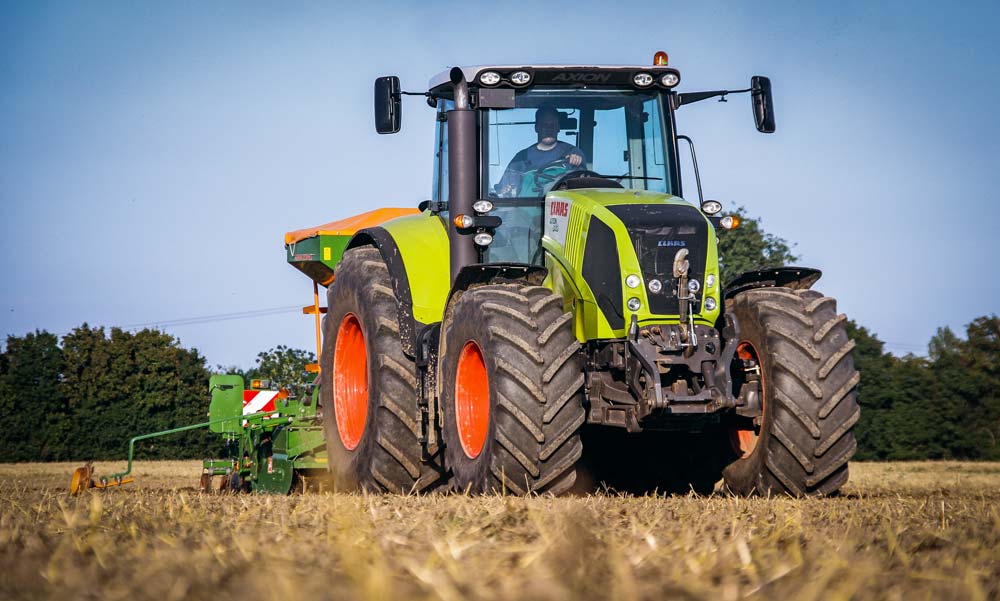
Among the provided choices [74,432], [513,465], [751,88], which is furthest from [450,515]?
[74,432]

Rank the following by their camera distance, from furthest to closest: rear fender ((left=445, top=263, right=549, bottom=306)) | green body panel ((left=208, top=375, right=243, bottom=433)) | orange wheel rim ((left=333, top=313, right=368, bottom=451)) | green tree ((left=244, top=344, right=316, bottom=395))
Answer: green tree ((left=244, top=344, right=316, bottom=395)), green body panel ((left=208, top=375, right=243, bottom=433)), orange wheel rim ((left=333, top=313, right=368, bottom=451)), rear fender ((left=445, top=263, right=549, bottom=306))

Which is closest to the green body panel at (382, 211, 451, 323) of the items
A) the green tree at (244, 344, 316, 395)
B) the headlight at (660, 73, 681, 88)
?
the headlight at (660, 73, 681, 88)

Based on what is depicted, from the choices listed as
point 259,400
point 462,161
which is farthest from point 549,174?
point 259,400

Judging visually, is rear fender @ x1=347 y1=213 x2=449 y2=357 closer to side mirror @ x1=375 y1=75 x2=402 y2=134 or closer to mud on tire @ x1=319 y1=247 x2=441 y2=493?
mud on tire @ x1=319 y1=247 x2=441 y2=493

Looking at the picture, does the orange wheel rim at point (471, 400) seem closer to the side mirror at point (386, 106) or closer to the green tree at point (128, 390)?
the side mirror at point (386, 106)

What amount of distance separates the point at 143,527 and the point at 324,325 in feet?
20.3

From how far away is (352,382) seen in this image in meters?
10.1

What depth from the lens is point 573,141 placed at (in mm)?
8766

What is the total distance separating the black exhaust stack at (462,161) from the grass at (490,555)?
3.83 m

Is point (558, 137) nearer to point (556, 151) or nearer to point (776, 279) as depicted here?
point (556, 151)

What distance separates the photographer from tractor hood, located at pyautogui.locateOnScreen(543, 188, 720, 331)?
24.6 ft

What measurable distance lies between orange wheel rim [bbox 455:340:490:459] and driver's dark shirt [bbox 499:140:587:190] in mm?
1428

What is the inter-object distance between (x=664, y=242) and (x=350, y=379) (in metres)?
3.51

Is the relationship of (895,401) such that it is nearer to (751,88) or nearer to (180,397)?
(180,397)
